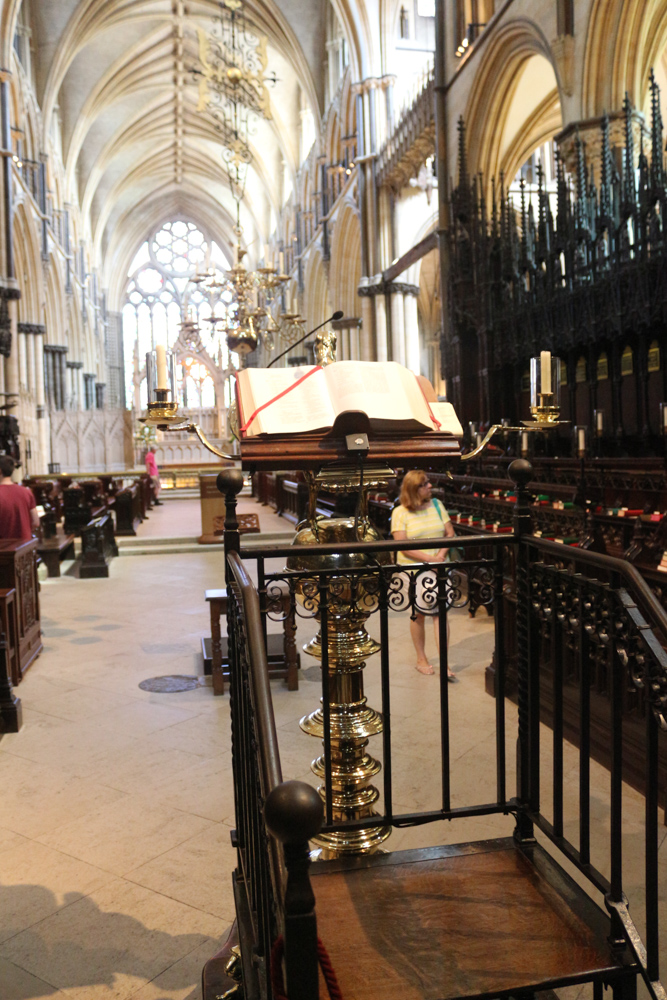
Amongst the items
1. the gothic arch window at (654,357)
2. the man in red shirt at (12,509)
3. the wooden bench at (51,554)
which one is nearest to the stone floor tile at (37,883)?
the man in red shirt at (12,509)

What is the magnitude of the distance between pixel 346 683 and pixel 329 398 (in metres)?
0.86

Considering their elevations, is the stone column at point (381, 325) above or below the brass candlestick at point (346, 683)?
above

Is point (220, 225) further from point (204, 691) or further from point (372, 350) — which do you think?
point (204, 691)

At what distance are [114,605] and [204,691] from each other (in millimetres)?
2849

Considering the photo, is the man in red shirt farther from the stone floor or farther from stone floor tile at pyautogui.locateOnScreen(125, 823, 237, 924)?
stone floor tile at pyautogui.locateOnScreen(125, 823, 237, 924)

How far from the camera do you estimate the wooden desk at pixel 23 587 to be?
4.72 meters

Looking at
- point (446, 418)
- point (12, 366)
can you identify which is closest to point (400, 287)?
point (12, 366)

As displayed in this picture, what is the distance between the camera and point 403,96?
55.8 ft

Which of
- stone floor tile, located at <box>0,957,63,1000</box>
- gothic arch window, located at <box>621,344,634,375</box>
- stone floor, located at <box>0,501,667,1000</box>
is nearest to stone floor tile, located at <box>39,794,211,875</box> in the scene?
stone floor, located at <box>0,501,667,1000</box>

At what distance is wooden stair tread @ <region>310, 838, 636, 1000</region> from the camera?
5.04 ft

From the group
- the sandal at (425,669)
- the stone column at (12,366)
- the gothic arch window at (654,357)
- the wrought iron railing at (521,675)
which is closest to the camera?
the wrought iron railing at (521,675)

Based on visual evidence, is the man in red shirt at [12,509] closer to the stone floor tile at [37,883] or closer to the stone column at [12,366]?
the stone floor tile at [37,883]

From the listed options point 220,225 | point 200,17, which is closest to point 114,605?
point 200,17

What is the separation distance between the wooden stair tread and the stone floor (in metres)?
0.55
